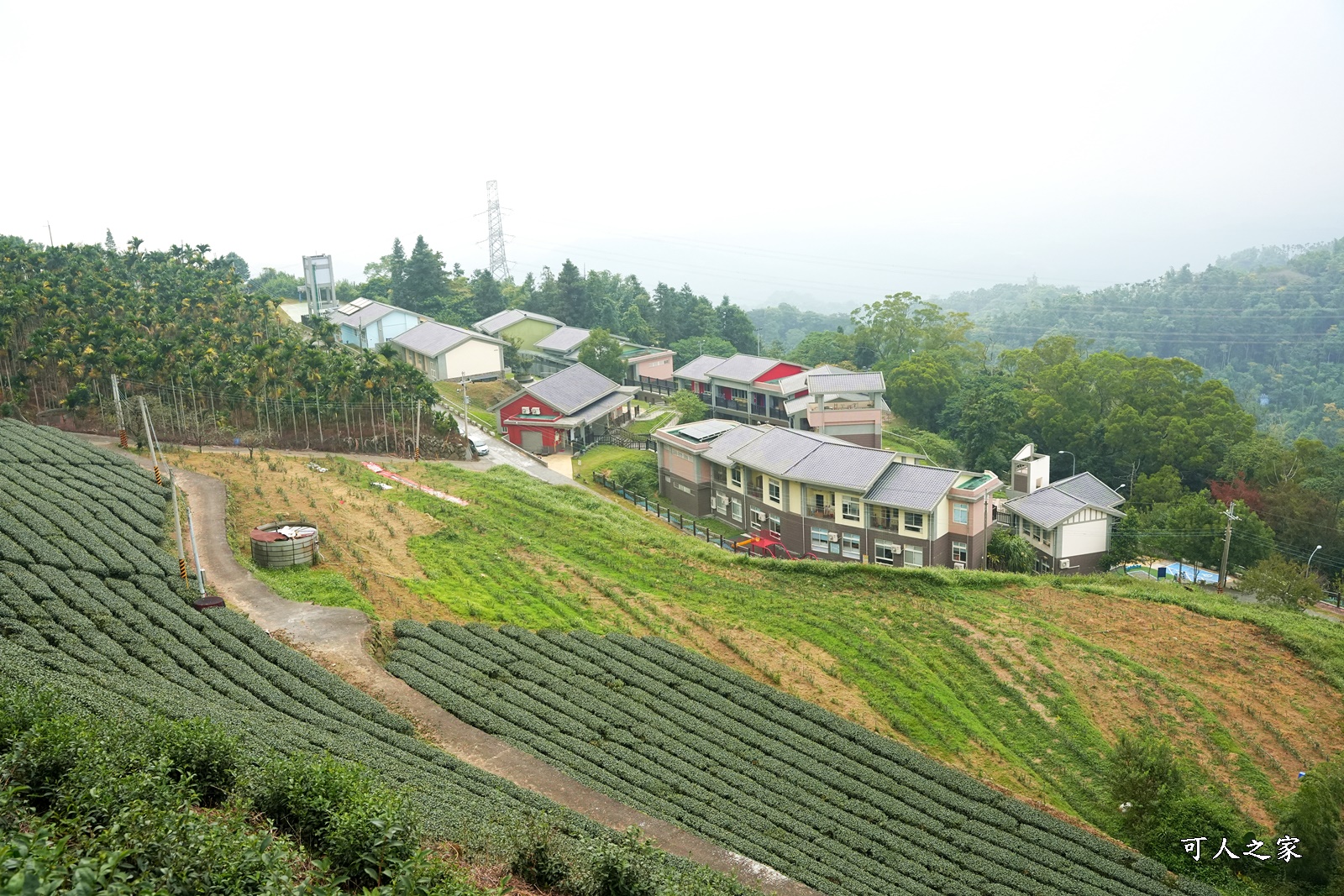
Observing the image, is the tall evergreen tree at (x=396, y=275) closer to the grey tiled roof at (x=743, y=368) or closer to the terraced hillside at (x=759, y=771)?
the grey tiled roof at (x=743, y=368)

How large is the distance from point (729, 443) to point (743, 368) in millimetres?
20420

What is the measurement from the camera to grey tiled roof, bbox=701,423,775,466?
49906 mm

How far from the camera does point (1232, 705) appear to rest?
26906 millimetres

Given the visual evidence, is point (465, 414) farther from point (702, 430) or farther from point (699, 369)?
point (699, 369)

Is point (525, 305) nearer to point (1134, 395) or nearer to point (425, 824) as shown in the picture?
point (1134, 395)

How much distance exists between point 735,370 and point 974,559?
31.2 m

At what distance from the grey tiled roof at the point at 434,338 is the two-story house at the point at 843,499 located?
2728cm

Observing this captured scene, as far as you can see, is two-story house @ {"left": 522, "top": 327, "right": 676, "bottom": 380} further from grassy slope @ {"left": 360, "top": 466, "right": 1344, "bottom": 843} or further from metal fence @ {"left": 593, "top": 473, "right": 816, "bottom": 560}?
grassy slope @ {"left": 360, "top": 466, "right": 1344, "bottom": 843}

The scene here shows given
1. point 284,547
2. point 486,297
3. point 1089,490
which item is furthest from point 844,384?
point 486,297

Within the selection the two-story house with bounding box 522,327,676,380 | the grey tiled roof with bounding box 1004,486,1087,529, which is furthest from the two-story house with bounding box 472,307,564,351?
the grey tiled roof with bounding box 1004,486,1087,529

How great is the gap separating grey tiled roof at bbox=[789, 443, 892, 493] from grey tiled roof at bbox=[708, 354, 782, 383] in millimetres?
23485

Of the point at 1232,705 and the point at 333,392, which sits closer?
the point at 1232,705

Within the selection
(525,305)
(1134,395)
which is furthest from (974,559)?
(525,305)

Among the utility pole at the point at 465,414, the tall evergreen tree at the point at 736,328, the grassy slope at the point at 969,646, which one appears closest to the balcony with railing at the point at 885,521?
the grassy slope at the point at 969,646
